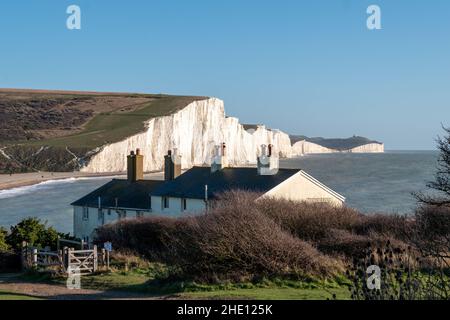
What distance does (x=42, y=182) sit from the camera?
10031cm

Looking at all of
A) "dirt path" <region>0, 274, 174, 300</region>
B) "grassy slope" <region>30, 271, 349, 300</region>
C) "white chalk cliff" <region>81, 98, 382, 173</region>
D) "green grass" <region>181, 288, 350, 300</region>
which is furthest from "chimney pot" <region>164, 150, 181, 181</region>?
"white chalk cliff" <region>81, 98, 382, 173</region>

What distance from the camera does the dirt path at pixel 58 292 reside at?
16180 millimetres

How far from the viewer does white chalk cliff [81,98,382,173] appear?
126 m

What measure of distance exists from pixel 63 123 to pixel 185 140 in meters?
36.6

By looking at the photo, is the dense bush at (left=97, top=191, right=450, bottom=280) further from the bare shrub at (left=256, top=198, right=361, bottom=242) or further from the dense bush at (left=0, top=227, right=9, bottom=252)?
the dense bush at (left=0, top=227, right=9, bottom=252)

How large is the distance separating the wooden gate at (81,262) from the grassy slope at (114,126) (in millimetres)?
104606

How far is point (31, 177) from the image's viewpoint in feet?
354

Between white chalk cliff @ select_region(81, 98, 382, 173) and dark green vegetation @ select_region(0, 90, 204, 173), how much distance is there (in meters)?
2.07

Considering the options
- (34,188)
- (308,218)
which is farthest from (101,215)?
(34,188)

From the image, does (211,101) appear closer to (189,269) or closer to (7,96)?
(7,96)

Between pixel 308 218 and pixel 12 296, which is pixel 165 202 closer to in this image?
pixel 308 218

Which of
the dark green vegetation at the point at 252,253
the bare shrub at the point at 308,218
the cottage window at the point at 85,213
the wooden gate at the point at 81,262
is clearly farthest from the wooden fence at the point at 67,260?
the cottage window at the point at 85,213

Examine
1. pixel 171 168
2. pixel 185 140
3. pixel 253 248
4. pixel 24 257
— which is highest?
pixel 185 140

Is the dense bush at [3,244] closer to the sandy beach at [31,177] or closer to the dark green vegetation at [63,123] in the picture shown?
the sandy beach at [31,177]
